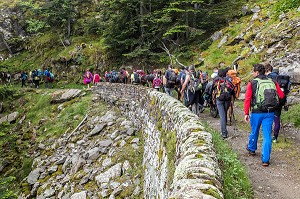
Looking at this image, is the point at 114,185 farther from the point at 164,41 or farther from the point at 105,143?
the point at 164,41

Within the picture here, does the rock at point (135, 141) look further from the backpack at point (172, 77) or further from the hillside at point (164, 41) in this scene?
the hillside at point (164, 41)

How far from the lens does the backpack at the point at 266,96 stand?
5450 millimetres

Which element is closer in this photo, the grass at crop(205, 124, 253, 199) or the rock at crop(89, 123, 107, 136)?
the grass at crop(205, 124, 253, 199)

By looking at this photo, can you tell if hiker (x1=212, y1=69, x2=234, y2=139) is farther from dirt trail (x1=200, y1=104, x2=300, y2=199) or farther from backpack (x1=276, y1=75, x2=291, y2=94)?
backpack (x1=276, y1=75, x2=291, y2=94)

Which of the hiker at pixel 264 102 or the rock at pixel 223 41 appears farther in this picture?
the rock at pixel 223 41

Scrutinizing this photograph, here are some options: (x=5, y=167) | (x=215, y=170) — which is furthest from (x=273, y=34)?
(x=5, y=167)

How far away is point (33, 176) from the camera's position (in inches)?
546

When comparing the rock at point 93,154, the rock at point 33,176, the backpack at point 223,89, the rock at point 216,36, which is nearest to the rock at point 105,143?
the rock at point 93,154

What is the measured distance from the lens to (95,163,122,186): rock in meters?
10.8

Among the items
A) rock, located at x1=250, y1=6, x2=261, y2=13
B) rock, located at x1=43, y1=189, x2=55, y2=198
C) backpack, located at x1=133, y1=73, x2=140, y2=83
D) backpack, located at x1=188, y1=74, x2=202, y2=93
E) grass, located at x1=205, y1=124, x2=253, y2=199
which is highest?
rock, located at x1=250, y1=6, x2=261, y2=13

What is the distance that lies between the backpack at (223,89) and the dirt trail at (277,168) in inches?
48.2

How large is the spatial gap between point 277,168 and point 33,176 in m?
12.1

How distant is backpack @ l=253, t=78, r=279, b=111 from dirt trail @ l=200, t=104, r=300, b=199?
126 cm

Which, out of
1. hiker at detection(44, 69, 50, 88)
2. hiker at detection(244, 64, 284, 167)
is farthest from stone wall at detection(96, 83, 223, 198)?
hiker at detection(44, 69, 50, 88)
